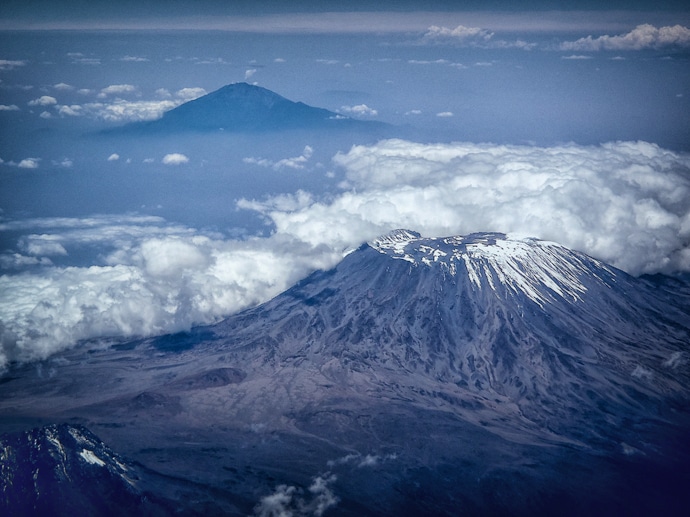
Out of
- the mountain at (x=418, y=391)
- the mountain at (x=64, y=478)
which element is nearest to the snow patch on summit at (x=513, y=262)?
the mountain at (x=418, y=391)

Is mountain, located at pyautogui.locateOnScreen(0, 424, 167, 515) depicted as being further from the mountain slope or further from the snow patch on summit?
the snow patch on summit

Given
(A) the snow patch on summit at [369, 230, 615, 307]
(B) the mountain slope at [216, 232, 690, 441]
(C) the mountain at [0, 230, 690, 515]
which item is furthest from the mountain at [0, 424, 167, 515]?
(A) the snow patch on summit at [369, 230, 615, 307]

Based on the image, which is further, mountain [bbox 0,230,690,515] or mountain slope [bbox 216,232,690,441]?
mountain slope [bbox 216,232,690,441]

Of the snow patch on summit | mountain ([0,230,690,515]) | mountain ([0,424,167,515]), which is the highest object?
the snow patch on summit

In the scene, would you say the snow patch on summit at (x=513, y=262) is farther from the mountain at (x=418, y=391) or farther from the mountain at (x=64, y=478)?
the mountain at (x=64, y=478)

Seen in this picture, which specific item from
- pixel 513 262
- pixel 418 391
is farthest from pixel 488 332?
pixel 418 391

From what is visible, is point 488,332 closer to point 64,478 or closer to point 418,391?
point 418,391

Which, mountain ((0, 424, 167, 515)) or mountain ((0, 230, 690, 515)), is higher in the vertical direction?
mountain ((0, 424, 167, 515))
